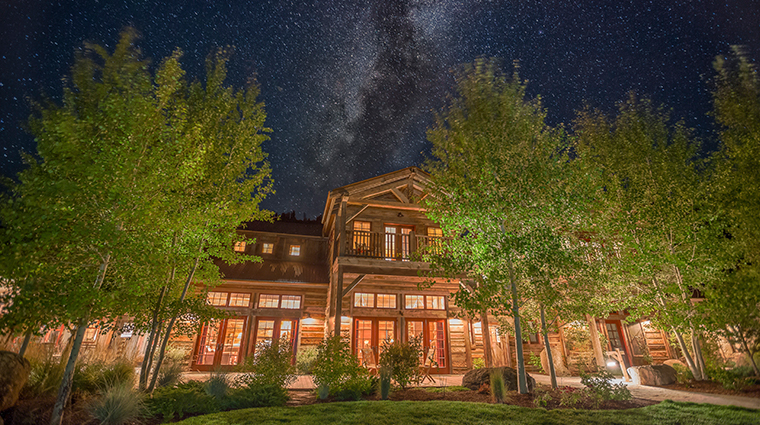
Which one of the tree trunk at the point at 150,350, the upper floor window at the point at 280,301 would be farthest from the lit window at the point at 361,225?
the tree trunk at the point at 150,350

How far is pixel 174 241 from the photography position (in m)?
7.76

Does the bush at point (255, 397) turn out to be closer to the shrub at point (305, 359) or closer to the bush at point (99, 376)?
the bush at point (99, 376)

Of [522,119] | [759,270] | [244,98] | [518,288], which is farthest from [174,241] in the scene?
[759,270]

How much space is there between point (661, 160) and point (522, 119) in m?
4.95

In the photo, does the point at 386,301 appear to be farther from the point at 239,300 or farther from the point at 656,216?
the point at 656,216

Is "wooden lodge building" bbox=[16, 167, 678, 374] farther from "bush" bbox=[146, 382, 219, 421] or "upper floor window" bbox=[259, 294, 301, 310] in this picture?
"bush" bbox=[146, 382, 219, 421]

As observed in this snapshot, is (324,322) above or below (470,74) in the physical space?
below

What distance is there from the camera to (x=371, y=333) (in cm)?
1434

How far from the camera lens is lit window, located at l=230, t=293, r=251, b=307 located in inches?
571

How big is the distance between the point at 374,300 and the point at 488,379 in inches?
267

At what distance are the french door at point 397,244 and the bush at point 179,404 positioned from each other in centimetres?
785

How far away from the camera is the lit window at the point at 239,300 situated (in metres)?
14.5

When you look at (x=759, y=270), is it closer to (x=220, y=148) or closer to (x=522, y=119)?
(x=522, y=119)

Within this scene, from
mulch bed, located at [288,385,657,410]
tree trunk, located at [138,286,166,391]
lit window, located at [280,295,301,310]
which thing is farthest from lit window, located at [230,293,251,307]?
mulch bed, located at [288,385,657,410]
